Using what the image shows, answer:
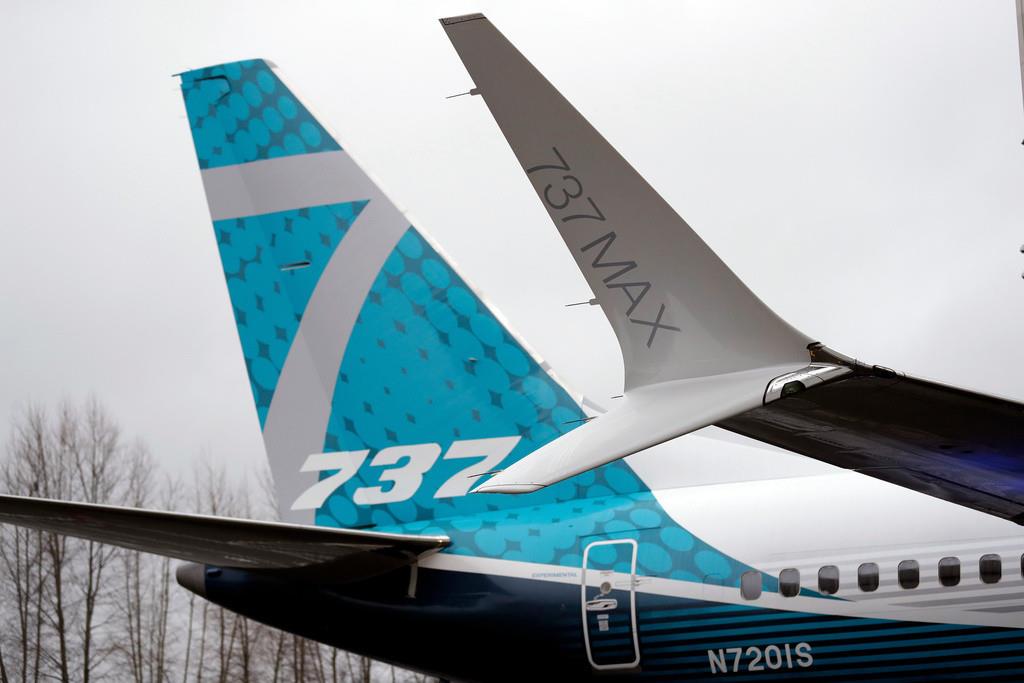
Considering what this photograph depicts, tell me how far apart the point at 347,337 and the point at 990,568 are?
537 centimetres

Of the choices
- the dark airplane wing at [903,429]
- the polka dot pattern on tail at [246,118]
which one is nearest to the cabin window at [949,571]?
the dark airplane wing at [903,429]

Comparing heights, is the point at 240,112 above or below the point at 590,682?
above

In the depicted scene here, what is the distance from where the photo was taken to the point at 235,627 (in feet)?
116

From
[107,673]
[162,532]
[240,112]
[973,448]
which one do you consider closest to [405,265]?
[240,112]

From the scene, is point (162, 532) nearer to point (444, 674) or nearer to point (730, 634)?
point (444, 674)

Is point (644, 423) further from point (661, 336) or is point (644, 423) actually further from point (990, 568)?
point (990, 568)

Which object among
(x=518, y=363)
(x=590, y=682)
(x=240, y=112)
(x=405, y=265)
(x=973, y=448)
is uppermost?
(x=240, y=112)

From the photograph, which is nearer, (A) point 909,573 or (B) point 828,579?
(A) point 909,573

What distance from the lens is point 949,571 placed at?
7.20 metres

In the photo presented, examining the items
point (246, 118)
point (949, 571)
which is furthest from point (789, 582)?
point (246, 118)

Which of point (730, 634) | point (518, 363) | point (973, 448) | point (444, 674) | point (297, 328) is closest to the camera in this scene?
point (973, 448)

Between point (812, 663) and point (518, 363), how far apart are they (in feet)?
11.0

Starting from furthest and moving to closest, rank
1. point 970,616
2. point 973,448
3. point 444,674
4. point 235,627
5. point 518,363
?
point 235,627
point 518,363
point 444,674
point 970,616
point 973,448

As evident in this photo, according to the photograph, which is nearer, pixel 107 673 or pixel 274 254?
pixel 274 254
